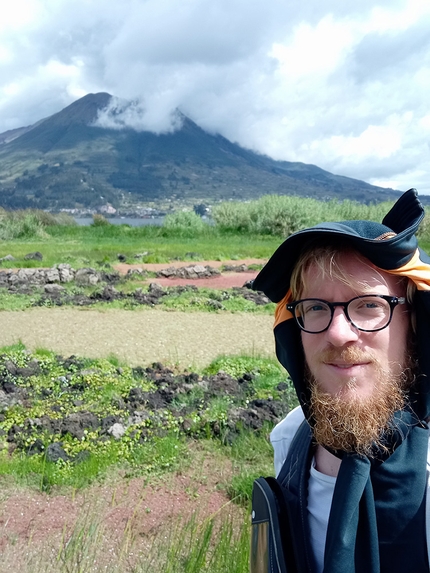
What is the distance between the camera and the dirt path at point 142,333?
7.77 meters

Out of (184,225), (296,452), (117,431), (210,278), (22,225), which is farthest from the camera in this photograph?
(184,225)

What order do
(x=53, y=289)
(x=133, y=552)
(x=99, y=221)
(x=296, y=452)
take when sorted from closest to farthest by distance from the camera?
(x=296, y=452)
(x=133, y=552)
(x=53, y=289)
(x=99, y=221)

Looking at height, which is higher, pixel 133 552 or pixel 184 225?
pixel 184 225

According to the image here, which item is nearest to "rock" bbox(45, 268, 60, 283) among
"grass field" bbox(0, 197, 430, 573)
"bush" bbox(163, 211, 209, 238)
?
"grass field" bbox(0, 197, 430, 573)

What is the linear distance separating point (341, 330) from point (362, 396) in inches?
7.4

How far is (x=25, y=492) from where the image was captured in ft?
12.8

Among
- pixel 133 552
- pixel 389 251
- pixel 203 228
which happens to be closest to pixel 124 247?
pixel 203 228

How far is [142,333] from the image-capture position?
889 centimetres

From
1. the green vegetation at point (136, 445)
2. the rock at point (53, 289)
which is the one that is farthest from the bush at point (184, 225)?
the green vegetation at point (136, 445)

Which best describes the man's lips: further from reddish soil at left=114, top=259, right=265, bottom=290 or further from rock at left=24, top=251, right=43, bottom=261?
rock at left=24, top=251, right=43, bottom=261

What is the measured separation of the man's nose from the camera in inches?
55.4

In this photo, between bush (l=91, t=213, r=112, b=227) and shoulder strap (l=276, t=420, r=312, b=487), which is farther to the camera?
bush (l=91, t=213, r=112, b=227)

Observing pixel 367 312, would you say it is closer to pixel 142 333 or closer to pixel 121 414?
pixel 121 414

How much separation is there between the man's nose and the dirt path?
588 cm
